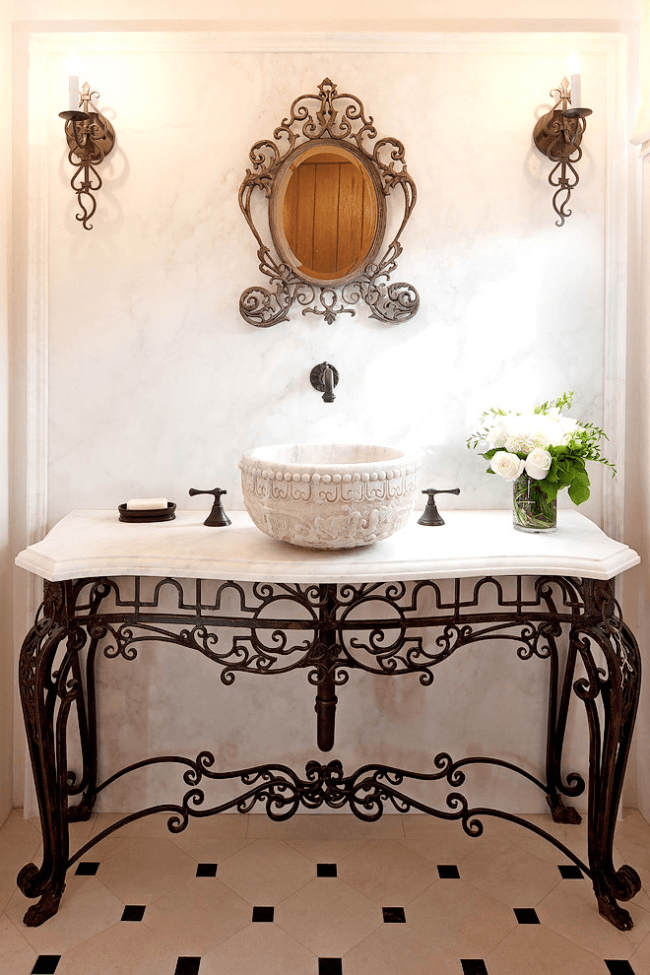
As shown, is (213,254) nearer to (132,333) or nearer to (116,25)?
(132,333)

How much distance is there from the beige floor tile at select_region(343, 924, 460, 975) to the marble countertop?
86 cm

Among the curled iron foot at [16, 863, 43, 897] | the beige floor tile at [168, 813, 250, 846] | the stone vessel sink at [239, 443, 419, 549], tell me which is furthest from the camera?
the beige floor tile at [168, 813, 250, 846]

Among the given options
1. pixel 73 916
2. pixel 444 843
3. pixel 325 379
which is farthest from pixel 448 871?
pixel 325 379

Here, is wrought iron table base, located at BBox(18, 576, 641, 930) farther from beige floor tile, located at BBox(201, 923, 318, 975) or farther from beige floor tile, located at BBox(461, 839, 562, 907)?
beige floor tile, located at BBox(201, 923, 318, 975)

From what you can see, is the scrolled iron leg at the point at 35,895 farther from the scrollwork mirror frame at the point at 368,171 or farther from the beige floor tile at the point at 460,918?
the scrollwork mirror frame at the point at 368,171

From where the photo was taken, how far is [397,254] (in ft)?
7.40

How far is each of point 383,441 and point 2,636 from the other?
1235 millimetres

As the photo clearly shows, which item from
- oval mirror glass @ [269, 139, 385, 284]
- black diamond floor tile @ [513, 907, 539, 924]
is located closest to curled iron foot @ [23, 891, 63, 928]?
black diamond floor tile @ [513, 907, 539, 924]

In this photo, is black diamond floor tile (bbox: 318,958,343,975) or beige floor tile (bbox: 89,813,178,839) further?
beige floor tile (bbox: 89,813,178,839)

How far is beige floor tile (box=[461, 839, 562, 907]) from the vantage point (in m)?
2.06

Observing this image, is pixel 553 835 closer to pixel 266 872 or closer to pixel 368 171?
pixel 266 872

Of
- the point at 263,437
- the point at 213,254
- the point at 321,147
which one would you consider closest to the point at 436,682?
the point at 263,437

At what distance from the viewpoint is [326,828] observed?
2375mm

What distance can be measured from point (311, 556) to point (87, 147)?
50.7 inches
